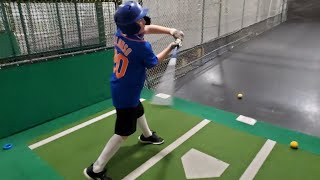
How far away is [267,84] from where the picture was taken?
470cm

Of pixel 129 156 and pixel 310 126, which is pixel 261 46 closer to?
pixel 310 126

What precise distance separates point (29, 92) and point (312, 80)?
5.00 meters

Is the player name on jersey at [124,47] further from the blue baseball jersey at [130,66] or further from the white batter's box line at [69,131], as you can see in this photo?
the white batter's box line at [69,131]

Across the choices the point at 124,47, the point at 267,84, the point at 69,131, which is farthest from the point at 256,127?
the point at 69,131

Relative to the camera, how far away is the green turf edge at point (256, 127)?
9.29 ft

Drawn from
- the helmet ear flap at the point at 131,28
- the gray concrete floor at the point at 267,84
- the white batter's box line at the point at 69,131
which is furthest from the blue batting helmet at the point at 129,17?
the gray concrete floor at the point at 267,84

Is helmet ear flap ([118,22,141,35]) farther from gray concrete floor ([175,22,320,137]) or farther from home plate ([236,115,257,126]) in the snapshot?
gray concrete floor ([175,22,320,137])

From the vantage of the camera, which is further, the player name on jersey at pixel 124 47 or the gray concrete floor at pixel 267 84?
the gray concrete floor at pixel 267 84

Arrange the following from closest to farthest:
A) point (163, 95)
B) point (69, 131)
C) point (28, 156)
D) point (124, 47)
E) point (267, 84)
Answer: point (124, 47), point (28, 156), point (69, 131), point (163, 95), point (267, 84)

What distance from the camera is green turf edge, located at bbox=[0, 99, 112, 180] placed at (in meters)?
2.35

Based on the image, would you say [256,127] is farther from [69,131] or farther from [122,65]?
[69,131]

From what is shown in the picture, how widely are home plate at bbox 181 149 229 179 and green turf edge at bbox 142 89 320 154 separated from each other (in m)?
0.79

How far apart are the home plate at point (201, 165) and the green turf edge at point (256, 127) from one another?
79 centimetres

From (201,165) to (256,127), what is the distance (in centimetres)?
112
